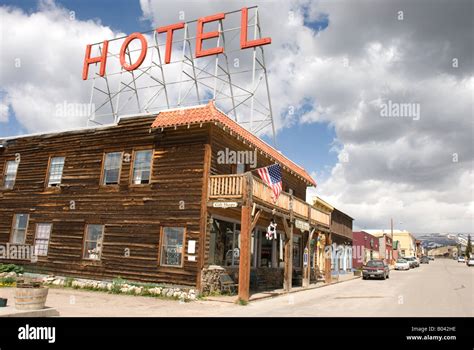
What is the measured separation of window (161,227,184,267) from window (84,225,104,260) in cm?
383

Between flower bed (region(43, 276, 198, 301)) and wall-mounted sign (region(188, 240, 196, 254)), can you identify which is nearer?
flower bed (region(43, 276, 198, 301))

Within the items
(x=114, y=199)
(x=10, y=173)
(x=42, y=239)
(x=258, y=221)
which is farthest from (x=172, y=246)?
(x=10, y=173)

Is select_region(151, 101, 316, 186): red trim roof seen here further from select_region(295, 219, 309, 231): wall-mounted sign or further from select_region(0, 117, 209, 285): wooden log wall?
select_region(295, 219, 309, 231): wall-mounted sign

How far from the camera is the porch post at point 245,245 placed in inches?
612

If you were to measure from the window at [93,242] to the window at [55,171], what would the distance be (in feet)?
12.2

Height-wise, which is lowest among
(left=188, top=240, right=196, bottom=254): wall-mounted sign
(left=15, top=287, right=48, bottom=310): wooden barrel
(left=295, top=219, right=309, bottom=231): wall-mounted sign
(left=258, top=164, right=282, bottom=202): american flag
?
(left=15, top=287, right=48, bottom=310): wooden barrel

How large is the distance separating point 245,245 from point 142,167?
6.94 m

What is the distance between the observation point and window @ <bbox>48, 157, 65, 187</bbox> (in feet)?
73.3

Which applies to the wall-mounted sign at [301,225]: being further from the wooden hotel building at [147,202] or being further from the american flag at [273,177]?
the american flag at [273,177]

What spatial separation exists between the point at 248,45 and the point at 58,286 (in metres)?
15.5

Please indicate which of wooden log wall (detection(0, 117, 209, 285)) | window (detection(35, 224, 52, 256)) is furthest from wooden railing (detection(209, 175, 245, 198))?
window (detection(35, 224, 52, 256))

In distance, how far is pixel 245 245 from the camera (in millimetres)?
16109
